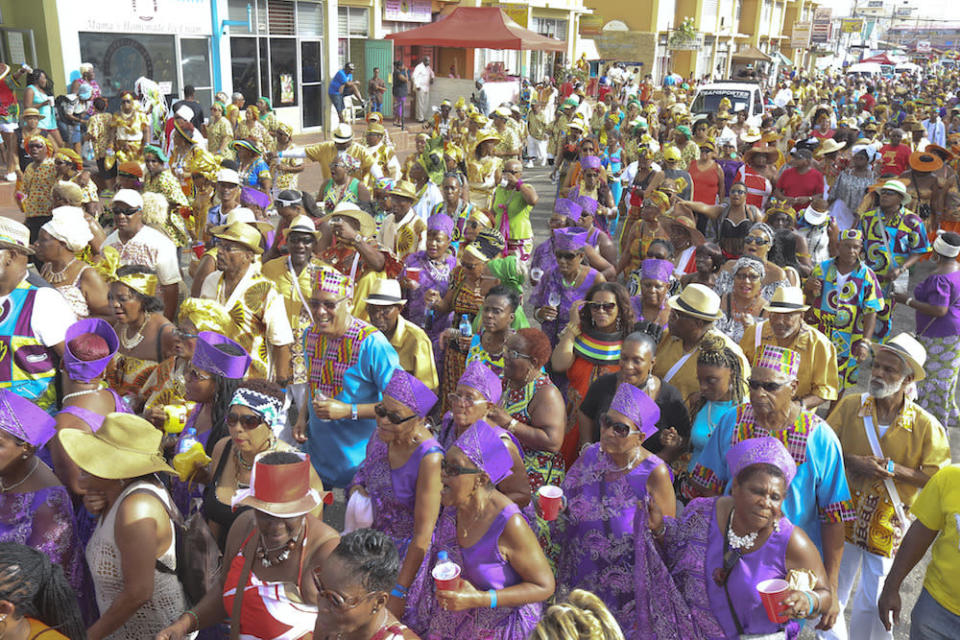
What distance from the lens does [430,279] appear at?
624 cm

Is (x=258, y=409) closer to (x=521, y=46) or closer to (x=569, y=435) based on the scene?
(x=569, y=435)

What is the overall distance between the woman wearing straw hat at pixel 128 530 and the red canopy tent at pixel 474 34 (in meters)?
17.1

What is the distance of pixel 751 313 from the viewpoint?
5684 mm

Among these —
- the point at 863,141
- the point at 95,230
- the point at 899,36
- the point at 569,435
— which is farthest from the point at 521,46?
the point at 899,36

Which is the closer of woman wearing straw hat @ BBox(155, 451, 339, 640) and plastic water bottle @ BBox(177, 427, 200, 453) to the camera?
woman wearing straw hat @ BBox(155, 451, 339, 640)

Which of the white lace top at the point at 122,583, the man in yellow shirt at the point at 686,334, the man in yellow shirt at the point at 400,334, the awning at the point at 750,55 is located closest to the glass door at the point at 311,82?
the man in yellow shirt at the point at 400,334

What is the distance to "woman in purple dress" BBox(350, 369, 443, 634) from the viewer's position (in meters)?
3.43

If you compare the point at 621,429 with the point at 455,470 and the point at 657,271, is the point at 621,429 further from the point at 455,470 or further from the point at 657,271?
the point at 657,271

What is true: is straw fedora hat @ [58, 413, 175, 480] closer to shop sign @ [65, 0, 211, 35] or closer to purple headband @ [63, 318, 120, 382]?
purple headband @ [63, 318, 120, 382]

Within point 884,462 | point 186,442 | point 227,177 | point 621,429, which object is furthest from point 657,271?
point 227,177

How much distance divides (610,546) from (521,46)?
17.5 meters

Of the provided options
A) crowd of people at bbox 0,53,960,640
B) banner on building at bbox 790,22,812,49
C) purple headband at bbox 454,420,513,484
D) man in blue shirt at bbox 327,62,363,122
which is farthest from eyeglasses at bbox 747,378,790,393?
banner on building at bbox 790,22,812,49

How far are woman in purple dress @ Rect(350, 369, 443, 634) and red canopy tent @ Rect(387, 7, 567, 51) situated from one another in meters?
16.5

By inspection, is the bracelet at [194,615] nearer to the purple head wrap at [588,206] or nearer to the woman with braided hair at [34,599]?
the woman with braided hair at [34,599]
